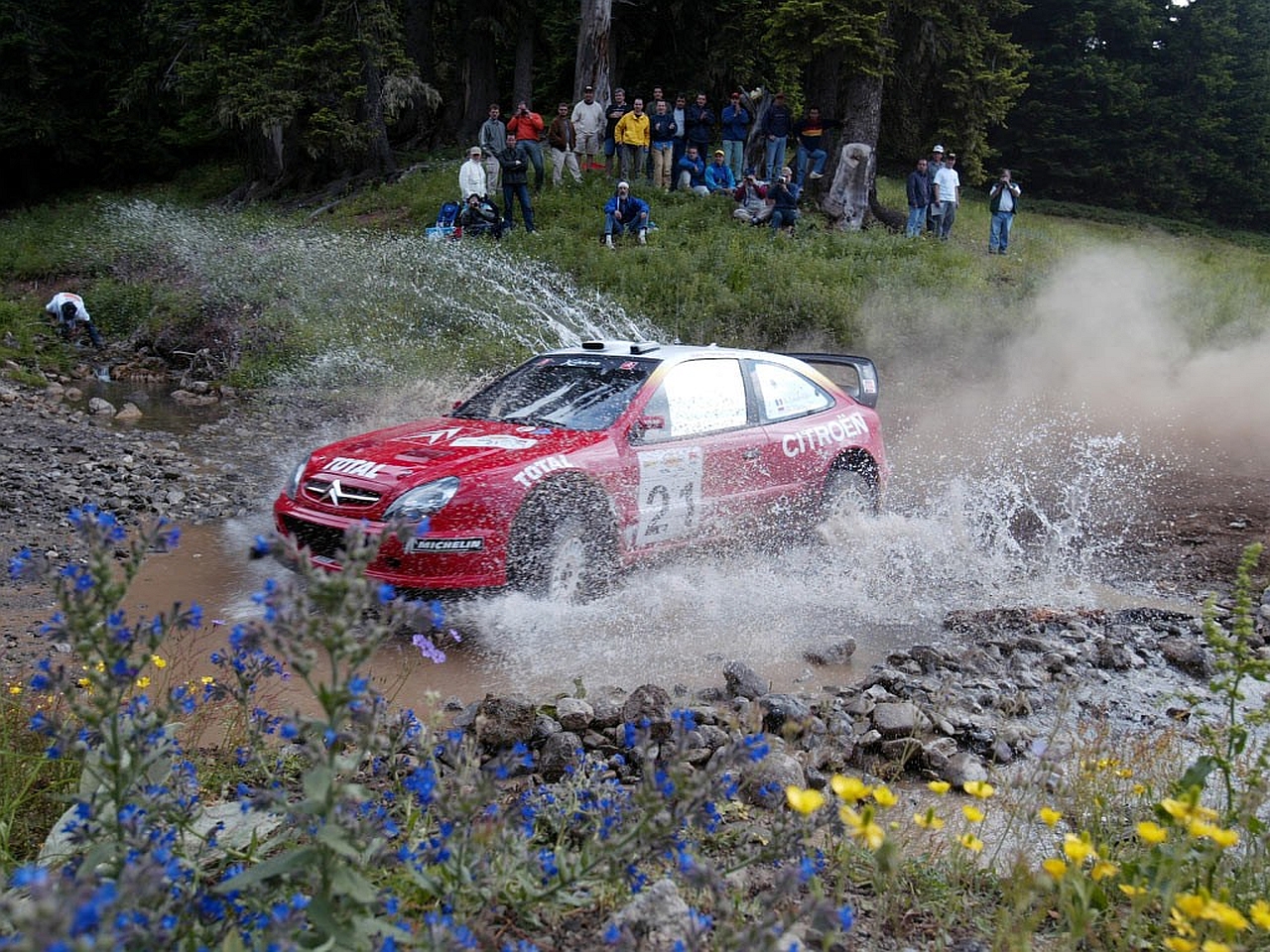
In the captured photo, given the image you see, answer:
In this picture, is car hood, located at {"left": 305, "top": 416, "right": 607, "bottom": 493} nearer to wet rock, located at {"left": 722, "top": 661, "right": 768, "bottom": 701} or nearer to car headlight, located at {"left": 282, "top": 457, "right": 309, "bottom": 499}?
car headlight, located at {"left": 282, "top": 457, "right": 309, "bottom": 499}

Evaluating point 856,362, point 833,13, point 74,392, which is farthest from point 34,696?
point 833,13

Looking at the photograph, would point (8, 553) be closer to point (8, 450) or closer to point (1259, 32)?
point (8, 450)

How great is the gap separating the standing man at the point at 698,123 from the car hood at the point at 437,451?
1484 centimetres

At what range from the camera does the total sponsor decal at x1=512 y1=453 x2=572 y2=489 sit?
19.6 feet

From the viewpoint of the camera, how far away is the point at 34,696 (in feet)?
13.6

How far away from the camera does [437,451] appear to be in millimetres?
6203

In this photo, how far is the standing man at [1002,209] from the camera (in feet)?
64.7

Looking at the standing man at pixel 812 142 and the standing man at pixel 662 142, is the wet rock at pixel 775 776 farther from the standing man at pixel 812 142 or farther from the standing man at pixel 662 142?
the standing man at pixel 662 142

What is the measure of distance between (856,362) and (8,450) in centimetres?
762

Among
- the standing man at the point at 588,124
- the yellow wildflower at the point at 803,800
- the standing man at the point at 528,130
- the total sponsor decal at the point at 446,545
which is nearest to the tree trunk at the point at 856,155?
the standing man at the point at 588,124

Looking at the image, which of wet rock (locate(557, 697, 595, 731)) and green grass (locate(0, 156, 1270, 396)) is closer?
wet rock (locate(557, 697, 595, 731))

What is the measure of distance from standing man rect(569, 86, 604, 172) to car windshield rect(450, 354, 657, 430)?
1541 centimetres

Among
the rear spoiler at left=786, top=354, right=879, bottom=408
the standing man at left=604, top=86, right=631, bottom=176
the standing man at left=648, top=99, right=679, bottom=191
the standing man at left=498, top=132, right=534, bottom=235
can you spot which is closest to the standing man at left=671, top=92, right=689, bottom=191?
the standing man at left=648, top=99, right=679, bottom=191

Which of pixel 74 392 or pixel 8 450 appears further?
pixel 74 392
